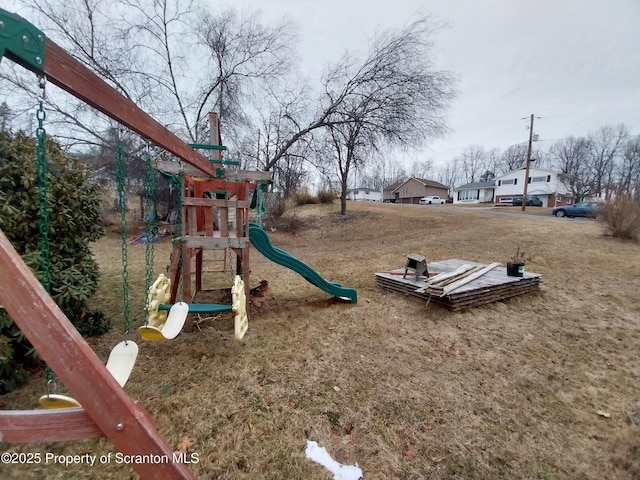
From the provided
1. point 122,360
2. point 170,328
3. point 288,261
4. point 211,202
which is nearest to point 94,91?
point 122,360

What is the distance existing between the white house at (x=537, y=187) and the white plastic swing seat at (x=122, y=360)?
40.1m

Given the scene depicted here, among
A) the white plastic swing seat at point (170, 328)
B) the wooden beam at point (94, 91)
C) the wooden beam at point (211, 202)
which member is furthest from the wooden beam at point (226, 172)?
the white plastic swing seat at point (170, 328)

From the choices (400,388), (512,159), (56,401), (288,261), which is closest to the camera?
Answer: (56,401)

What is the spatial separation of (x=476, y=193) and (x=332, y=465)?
49.5 meters

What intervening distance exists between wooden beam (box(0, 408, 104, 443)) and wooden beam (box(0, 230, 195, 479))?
3 centimetres

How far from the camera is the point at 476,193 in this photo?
44.3m

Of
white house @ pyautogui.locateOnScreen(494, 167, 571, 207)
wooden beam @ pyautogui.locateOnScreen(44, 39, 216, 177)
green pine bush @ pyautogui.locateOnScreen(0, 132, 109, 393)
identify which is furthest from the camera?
Result: white house @ pyautogui.locateOnScreen(494, 167, 571, 207)

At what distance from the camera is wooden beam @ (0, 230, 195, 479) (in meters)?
0.92

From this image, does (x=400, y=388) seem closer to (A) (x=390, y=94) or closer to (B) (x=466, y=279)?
(B) (x=466, y=279)

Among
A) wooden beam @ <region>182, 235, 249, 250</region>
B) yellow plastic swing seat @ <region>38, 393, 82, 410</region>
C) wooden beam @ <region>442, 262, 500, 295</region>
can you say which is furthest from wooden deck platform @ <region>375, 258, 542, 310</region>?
yellow plastic swing seat @ <region>38, 393, 82, 410</region>

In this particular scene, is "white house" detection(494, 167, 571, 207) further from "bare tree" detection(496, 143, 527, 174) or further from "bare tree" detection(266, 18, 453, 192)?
"bare tree" detection(266, 18, 453, 192)

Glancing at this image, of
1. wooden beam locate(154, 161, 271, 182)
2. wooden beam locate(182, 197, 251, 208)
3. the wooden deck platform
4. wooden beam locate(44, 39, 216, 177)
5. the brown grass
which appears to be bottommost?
the brown grass

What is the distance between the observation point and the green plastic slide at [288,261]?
3920mm

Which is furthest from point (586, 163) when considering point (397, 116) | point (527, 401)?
point (527, 401)
